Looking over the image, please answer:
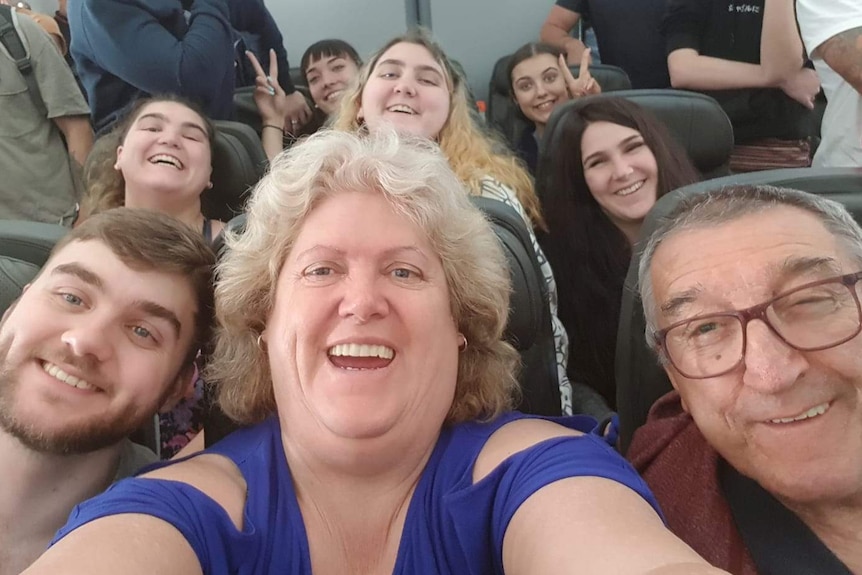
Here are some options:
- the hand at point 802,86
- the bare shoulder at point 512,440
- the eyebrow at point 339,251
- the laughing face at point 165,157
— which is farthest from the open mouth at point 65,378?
the hand at point 802,86

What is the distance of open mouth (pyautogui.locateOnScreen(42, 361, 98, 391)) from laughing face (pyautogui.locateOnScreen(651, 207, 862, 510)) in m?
0.96

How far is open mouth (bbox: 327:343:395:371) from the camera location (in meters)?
1.02

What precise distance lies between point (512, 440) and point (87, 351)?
72 centimetres

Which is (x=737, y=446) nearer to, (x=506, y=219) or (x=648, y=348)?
(x=648, y=348)

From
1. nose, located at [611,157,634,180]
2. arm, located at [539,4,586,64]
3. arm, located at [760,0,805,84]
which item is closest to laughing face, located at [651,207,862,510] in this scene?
nose, located at [611,157,634,180]

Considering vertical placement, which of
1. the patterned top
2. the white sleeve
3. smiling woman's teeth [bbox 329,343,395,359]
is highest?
the white sleeve

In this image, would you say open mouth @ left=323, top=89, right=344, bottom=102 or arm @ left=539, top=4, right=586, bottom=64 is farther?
arm @ left=539, top=4, right=586, bottom=64

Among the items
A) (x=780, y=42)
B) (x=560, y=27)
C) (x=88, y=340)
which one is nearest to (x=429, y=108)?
(x=780, y=42)

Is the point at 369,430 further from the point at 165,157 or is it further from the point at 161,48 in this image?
the point at 161,48

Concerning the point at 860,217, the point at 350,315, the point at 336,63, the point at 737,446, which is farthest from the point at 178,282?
the point at 336,63

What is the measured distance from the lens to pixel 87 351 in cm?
108

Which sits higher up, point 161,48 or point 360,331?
point 161,48

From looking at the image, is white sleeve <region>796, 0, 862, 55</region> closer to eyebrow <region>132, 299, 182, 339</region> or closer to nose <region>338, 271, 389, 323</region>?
nose <region>338, 271, 389, 323</region>

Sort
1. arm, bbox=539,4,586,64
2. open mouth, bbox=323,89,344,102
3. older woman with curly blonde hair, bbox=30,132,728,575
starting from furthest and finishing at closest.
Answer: arm, bbox=539,4,586,64 < open mouth, bbox=323,89,344,102 < older woman with curly blonde hair, bbox=30,132,728,575
